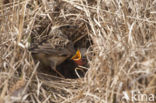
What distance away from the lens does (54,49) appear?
397 centimetres

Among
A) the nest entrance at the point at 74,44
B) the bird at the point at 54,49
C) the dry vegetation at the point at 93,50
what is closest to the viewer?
the dry vegetation at the point at 93,50

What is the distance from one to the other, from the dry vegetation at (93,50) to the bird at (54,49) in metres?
0.17

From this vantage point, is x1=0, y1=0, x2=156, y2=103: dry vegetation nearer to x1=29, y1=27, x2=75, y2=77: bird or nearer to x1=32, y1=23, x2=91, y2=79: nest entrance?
x1=32, y1=23, x2=91, y2=79: nest entrance

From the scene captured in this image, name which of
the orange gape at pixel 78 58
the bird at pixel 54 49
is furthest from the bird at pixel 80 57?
the bird at pixel 54 49

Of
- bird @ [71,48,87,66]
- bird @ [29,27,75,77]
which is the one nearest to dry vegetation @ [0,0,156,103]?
bird @ [29,27,75,77]

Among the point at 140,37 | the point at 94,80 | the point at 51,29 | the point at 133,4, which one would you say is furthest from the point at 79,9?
the point at 94,80

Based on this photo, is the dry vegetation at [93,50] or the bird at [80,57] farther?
the bird at [80,57]

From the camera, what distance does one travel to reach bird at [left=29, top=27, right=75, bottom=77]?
3828mm

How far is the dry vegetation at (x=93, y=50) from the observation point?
8.92 feet

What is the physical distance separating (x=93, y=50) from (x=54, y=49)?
2.24 ft

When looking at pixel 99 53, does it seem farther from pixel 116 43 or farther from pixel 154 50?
pixel 154 50

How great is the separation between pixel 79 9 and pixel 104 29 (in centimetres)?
57

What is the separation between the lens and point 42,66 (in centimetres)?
425

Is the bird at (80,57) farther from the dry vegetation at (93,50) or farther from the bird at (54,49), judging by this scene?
the dry vegetation at (93,50)
